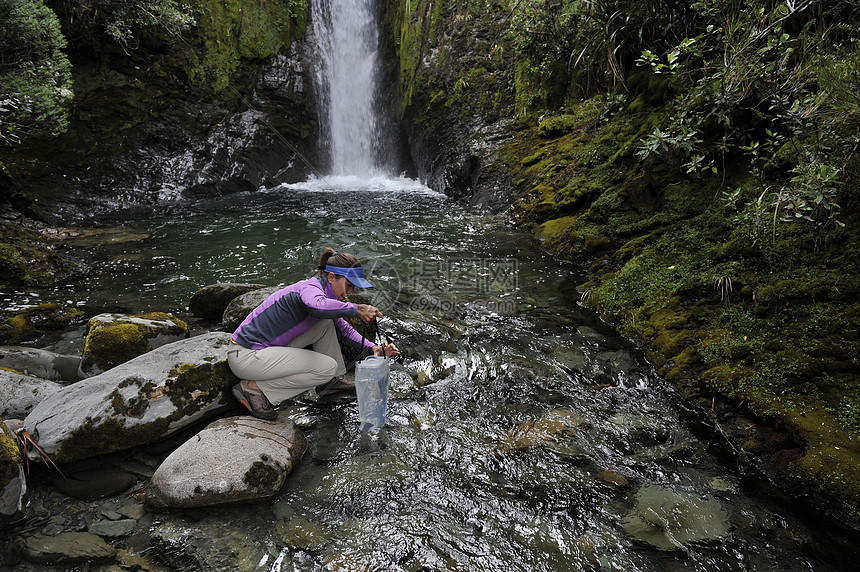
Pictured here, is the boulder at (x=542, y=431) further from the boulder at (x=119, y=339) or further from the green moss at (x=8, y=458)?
the boulder at (x=119, y=339)

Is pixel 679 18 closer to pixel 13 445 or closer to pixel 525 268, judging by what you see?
pixel 525 268

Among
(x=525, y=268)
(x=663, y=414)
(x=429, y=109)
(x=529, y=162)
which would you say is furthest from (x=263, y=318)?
(x=429, y=109)

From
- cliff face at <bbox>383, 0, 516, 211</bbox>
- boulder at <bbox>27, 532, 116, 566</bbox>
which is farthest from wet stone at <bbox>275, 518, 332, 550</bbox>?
cliff face at <bbox>383, 0, 516, 211</bbox>

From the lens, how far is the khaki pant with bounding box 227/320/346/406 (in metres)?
3.71

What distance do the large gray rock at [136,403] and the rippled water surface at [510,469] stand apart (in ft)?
2.67

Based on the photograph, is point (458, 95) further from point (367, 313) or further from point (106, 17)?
point (367, 313)

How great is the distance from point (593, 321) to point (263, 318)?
4102 millimetres

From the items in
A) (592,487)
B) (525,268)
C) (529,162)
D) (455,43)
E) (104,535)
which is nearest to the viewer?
(104,535)

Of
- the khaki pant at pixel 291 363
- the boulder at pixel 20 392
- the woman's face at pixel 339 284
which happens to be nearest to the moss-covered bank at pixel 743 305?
the woman's face at pixel 339 284

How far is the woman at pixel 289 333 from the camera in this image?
3.63 m

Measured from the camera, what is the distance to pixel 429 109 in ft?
55.2

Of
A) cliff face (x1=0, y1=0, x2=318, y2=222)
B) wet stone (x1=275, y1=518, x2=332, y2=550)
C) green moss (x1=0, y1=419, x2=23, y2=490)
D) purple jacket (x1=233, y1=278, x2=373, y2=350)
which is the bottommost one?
wet stone (x1=275, y1=518, x2=332, y2=550)

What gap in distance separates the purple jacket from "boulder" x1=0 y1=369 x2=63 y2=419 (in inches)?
70.8

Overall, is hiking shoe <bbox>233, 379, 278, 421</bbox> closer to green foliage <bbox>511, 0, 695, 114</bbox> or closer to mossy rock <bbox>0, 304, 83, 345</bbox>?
mossy rock <bbox>0, 304, 83, 345</bbox>
